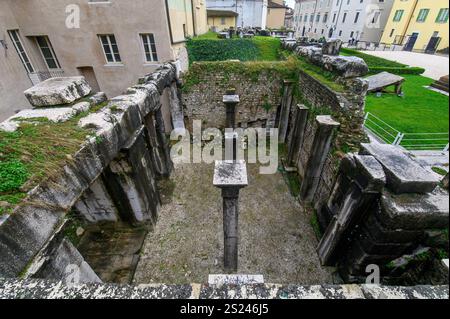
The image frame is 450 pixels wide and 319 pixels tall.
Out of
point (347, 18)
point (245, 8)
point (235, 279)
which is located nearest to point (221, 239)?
point (235, 279)

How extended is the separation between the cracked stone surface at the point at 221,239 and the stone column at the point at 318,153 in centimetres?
76

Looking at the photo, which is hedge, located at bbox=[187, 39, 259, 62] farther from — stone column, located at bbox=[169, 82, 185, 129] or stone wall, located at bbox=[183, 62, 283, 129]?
stone column, located at bbox=[169, 82, 185, 129]

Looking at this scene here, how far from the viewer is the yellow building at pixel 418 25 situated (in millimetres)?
22406

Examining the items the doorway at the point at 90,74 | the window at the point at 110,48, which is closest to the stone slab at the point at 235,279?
the window at the point at 110,48

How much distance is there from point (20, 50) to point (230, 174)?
1454 cm

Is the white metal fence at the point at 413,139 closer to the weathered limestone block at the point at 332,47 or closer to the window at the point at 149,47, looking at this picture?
the weathered limestone block at the point at 332,47

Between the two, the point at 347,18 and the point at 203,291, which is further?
the point at 347,18

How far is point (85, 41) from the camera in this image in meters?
10.8

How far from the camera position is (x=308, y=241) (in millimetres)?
6027

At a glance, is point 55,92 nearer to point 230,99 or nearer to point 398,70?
point 230,99

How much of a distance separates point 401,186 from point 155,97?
6.27m

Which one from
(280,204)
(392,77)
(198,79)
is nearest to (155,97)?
(198,79)

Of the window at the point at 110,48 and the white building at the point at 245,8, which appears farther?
the white building at the point at 245,8

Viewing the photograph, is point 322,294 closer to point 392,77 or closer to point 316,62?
point 316,62
